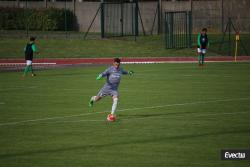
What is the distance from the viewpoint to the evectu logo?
50.5 ft

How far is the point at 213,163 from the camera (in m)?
15.2

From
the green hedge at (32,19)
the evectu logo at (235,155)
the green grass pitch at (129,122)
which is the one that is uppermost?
the green hedge at (32,19)

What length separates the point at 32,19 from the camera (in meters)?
66.9

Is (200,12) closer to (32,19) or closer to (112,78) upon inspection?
(32,19)

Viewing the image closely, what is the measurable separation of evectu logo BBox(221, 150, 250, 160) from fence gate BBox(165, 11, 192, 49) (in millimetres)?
37827

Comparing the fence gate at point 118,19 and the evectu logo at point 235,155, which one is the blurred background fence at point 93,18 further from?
the evectu logo at point 235,155

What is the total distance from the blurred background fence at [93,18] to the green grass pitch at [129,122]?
88.7ft

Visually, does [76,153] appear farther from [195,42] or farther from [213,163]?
[195,42]

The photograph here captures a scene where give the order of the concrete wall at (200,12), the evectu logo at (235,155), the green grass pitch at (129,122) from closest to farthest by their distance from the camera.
Result: the evectu logo at (235,155) → the green grass pitch at (129,122) → the concrete wall at (200,12)

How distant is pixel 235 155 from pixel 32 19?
173 ft

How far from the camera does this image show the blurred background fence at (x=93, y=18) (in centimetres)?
6312

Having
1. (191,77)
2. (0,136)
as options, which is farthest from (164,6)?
(0,136)

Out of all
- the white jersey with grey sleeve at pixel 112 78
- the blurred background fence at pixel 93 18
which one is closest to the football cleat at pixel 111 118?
the white jersey with grey sleeve at pixel 112 78

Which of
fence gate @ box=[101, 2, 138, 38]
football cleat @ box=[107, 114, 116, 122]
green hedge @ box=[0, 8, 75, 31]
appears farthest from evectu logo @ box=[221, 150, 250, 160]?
green hedge @ box=[0, 8, 75, 31]
